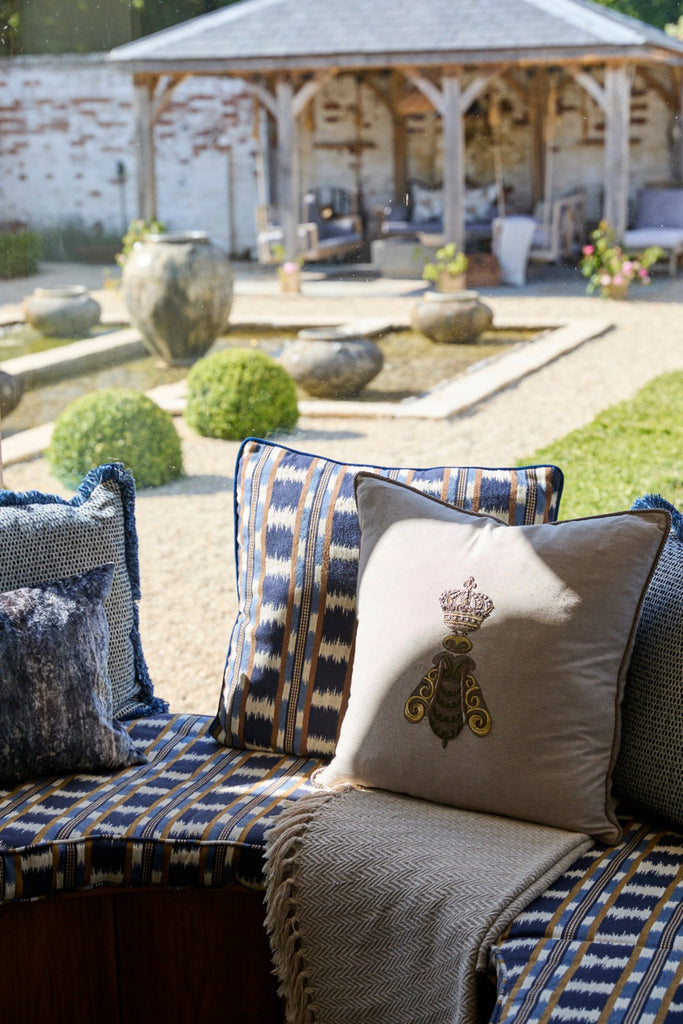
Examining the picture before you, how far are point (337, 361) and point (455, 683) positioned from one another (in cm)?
218

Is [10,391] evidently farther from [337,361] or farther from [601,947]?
[601,947]

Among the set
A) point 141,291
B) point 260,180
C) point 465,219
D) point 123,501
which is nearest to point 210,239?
point 141,291

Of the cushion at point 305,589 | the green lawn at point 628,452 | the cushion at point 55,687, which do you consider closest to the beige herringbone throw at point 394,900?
the cushion at point 305,589

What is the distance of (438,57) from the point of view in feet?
11.2

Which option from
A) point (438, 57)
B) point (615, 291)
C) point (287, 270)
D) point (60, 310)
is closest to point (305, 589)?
point (615, 291)

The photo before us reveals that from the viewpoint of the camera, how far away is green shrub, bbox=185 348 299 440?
3.96 metres

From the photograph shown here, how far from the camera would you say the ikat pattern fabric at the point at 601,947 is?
1.45 metres

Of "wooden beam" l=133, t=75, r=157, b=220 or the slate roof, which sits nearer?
the slate roof

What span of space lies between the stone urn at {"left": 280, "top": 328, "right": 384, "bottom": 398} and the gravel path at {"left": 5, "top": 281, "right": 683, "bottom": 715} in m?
0.08

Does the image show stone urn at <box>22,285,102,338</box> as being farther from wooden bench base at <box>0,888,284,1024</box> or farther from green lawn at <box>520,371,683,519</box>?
wooden bench base at <box>0,888,284,1024</box>

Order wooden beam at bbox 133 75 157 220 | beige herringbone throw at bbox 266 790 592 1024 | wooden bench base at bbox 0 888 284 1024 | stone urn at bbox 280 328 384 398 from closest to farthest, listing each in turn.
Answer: beige herringbone throw at bbox 266 790 592 1024 < wooden bench base at bbox 0 888 284 1024 < wooden beam at bbox 133 75 157 220 < stone urn at bbox 280 328 384 398

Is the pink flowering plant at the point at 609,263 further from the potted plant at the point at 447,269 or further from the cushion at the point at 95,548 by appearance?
the cushion at the point at 95,548

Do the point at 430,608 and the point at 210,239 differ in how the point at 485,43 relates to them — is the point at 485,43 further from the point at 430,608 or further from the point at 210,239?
the point at 430,608

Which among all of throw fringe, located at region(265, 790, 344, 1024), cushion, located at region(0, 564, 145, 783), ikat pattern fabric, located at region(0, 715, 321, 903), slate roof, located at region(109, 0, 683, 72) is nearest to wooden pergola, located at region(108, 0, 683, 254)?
slate roof, located at region(109, 0, 683, 72)
